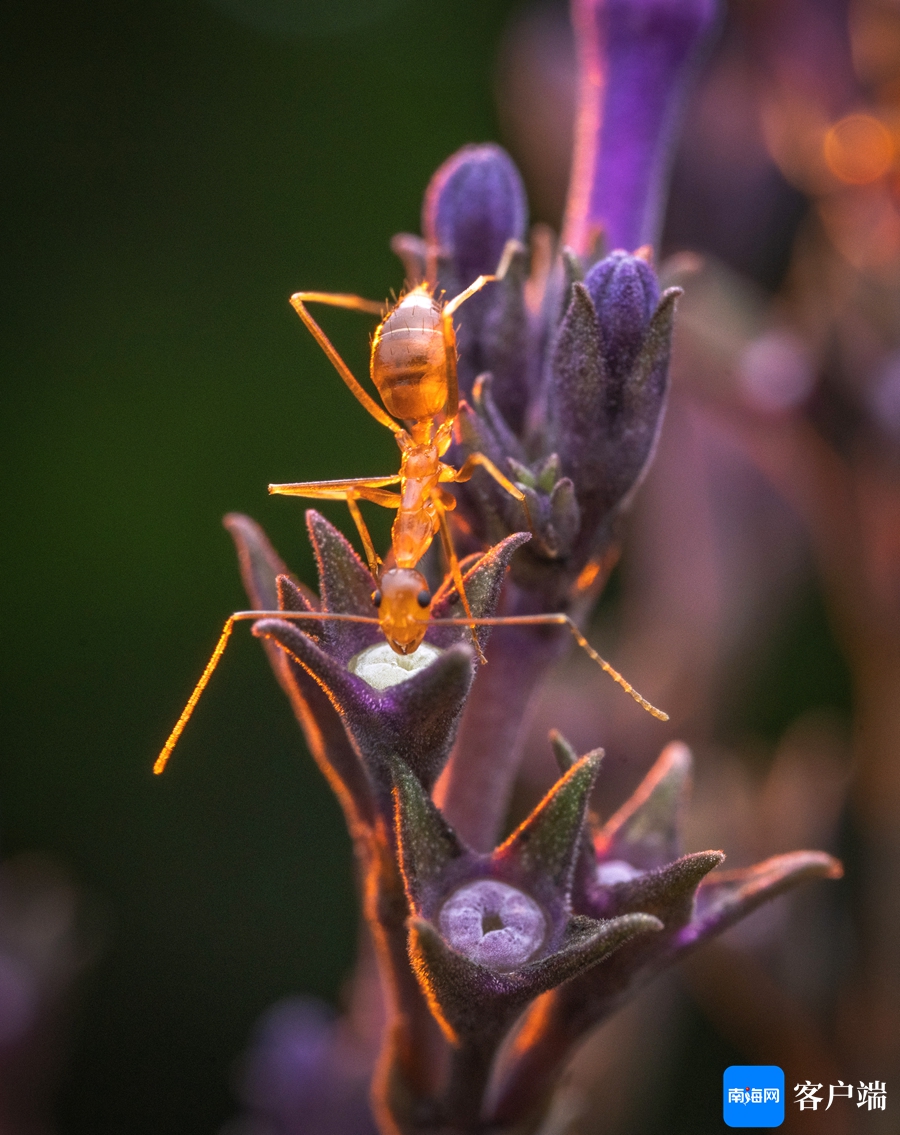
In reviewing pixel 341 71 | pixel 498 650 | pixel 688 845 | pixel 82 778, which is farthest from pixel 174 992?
pixel 341 71

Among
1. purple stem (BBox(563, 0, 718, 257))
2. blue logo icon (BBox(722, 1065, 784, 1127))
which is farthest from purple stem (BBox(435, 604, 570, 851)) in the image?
blue logo icon (BBox(722, 1065, 784, 1127))

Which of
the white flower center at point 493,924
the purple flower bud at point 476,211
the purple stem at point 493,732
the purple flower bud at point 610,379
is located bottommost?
the white flower center at point 493,924

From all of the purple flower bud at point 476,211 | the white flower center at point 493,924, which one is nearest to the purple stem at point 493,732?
the white flower center at point 493,924

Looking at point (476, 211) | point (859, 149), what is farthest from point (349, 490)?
point (859, 149)

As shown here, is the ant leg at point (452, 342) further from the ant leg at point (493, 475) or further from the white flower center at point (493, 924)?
the white flower center at point (493, 924)

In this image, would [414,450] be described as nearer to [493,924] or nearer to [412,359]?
[412,359]
